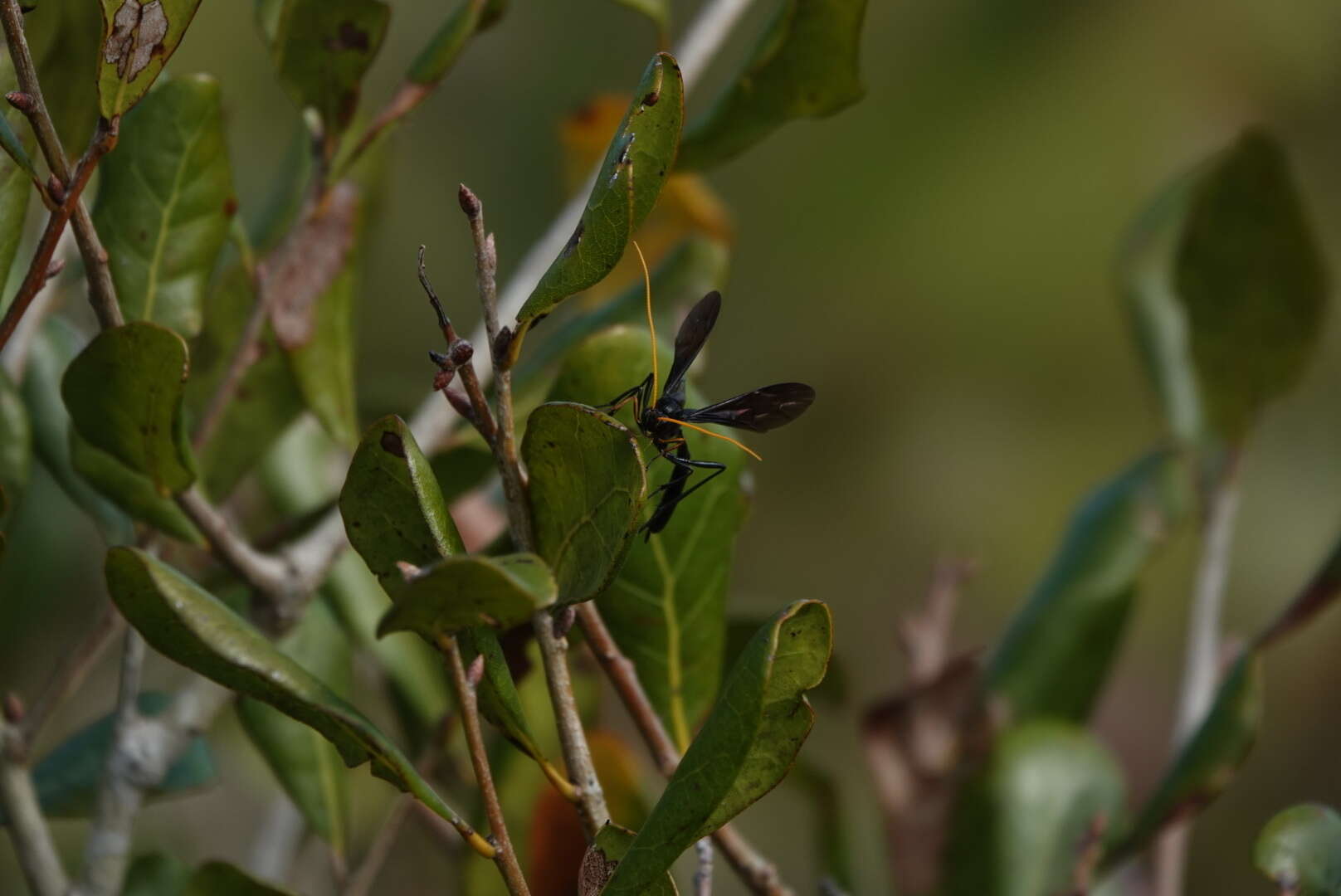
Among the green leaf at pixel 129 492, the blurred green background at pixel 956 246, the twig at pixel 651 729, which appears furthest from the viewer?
the blurred green background at pixel 956 246

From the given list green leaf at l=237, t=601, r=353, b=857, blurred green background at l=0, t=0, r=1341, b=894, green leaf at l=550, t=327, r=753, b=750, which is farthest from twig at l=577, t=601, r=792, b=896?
blurred green background at l=0, t=0, r=1341, b=894

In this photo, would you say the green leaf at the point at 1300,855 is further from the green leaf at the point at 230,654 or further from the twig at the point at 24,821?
the twig at the point at 24,821

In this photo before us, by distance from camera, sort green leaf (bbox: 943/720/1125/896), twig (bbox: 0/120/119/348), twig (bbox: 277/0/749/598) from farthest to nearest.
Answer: green leaf (bbox: 943/720/1125/896) < twig (bbox: 277/0/749/598) < twig (bbox: 0/120/119/348)

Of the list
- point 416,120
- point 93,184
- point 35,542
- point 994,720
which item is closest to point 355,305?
point 93,184

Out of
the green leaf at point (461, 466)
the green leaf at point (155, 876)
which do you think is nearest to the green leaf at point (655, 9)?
the green leaf at point (461, 466)

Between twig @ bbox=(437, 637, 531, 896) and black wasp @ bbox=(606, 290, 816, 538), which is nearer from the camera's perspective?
twig @ bbox=(437, 637, 531, 896)

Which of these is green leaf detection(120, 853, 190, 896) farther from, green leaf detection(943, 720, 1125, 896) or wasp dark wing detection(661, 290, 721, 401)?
green leaf detection(943, 720, 1125, 896)

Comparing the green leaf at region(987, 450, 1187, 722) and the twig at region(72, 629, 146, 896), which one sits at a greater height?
the green leaf at region(987, 450, 1187, 722)
